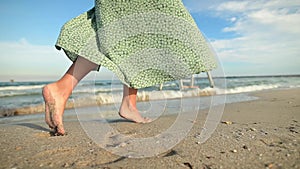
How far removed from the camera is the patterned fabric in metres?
1.53

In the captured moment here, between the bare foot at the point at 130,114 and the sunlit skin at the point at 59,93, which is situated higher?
the sunlit skin at the point at 59,93

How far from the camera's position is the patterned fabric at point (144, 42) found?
1.53 meters

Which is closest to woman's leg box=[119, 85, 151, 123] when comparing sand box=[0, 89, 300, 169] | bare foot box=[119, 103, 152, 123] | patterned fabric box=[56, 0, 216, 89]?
bare foot box=[119, 103, 152, 123]

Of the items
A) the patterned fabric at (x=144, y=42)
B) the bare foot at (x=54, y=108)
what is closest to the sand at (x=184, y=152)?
the bare foot at (x=54, y=108)

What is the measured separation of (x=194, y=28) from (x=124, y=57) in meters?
0.52

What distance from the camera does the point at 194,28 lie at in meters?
1.61

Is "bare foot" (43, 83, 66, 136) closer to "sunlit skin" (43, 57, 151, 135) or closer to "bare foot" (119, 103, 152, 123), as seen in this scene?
"sunlit skin" (43, 57, 151, 135)

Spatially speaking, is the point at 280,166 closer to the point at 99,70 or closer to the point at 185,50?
the point at 185,50

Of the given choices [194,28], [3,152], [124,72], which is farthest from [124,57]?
[3,152]

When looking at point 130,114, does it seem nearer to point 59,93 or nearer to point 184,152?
point 59,93

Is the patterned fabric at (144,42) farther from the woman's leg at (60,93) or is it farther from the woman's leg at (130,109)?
the woman's leg at (130,109)

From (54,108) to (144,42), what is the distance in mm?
826

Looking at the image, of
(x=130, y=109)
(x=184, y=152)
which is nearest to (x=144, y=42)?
(x=184, y=152)

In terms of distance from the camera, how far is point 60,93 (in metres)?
1.76
